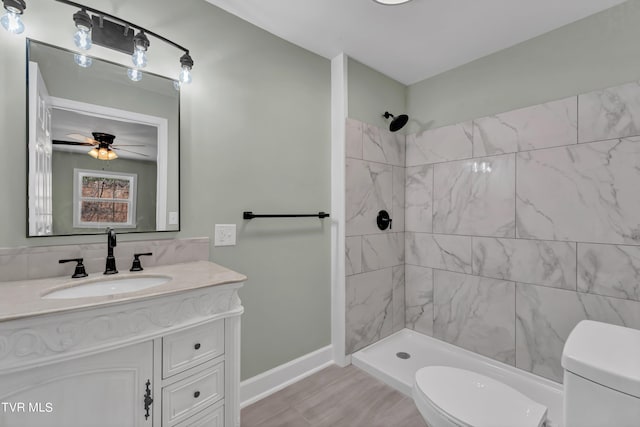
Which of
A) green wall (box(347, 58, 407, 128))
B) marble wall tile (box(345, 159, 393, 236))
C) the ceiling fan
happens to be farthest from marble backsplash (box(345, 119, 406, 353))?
the ceiling fan

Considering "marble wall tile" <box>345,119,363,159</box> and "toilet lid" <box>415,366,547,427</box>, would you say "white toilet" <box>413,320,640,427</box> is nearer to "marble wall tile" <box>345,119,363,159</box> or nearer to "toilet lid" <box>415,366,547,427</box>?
"toilet lid" <box>415,366,547,427</box>

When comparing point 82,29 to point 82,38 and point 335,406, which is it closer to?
point 82,38

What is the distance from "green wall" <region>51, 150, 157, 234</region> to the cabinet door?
640mm

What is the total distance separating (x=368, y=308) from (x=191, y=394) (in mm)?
1564

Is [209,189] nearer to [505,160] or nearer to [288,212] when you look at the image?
[288,212]

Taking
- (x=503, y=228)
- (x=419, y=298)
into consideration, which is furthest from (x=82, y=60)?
(x=419, y=298)

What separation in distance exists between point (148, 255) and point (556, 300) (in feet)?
8.16

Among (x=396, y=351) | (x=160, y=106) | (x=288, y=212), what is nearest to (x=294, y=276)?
(x=288, y=212)

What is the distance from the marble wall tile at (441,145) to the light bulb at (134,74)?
2173 millimetres

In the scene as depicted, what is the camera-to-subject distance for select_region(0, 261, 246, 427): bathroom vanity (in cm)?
81

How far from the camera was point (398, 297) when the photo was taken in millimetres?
2635

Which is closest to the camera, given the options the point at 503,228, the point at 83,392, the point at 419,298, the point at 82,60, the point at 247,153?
the point at 83,392

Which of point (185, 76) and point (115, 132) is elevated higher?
point (185, 76)

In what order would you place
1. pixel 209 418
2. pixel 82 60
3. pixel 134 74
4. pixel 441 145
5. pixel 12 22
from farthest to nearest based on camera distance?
1. pixel 441 145
2. pixel 134 74
3. pixel 82 60
4. pixel 209 418
5. pixel 12 22
